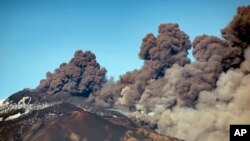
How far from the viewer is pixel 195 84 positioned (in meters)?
42.1

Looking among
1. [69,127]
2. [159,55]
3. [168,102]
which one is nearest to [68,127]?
[69,127]

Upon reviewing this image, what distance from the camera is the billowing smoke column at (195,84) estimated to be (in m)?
39.4

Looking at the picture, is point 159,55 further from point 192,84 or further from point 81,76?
point 81,76

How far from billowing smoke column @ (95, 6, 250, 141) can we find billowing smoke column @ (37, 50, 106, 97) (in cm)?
1262

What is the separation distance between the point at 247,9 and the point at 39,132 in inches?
1043

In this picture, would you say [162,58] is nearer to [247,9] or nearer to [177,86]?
[177,86]

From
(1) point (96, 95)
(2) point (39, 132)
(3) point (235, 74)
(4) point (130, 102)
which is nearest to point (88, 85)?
(1) point (96, 95)

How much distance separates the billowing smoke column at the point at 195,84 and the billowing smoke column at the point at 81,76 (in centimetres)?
1262

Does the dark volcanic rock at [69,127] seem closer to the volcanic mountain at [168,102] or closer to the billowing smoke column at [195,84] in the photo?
the volcanic mountain at [168,102]

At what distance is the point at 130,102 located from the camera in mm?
50406

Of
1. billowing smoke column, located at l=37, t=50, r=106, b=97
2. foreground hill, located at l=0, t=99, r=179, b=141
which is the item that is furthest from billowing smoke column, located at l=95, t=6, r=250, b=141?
billowing smoke column, located at l=37, t=50, r=106, b=97

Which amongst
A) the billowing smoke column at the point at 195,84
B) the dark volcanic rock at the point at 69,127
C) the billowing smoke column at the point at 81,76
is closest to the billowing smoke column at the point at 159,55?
the billowing smoke column at the point at 195,84

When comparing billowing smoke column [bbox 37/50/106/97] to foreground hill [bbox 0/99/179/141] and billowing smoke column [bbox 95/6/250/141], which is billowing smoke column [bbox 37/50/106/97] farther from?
billowing smoke column [bbox 95/6/250/141]

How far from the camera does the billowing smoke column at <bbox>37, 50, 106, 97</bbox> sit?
61.9 m
